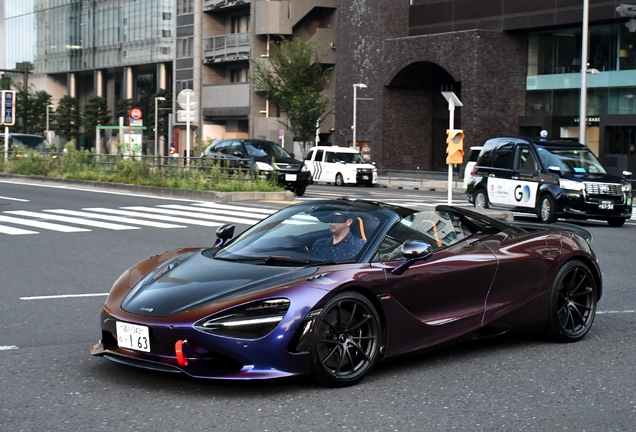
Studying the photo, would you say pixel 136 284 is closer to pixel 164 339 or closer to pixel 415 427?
pixel 164 339

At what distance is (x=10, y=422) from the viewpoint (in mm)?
5480

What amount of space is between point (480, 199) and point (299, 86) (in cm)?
3847

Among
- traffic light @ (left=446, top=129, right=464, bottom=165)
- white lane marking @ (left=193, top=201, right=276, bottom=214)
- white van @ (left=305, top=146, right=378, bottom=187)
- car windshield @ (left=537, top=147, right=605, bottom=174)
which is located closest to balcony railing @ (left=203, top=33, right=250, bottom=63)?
white van @ (left=305, top=146, right=378, bottom=187)

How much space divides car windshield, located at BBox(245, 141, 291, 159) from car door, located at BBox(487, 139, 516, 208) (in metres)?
9.59

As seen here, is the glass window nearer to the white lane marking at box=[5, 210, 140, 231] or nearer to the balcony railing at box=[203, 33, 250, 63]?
the white lane marking at box=[5, 210, 140, 231]

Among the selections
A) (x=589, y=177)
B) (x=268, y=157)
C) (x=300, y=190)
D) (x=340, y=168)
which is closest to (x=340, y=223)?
(x=589, y=177)

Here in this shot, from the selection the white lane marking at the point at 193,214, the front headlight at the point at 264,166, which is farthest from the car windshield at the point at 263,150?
the white lane marking at the point at 193,214

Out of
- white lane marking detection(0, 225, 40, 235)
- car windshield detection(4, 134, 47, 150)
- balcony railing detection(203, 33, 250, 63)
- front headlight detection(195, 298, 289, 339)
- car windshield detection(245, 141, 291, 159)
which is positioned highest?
balcony railing detection(203, 33, 250, 63)

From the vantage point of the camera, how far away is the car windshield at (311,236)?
6.82 m

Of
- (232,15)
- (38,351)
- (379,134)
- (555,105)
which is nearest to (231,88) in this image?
(232,15)

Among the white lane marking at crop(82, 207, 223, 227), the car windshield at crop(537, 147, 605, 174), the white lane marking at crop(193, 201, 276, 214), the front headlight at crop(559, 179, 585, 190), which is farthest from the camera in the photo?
the white lane marking at crop(193, 201, 276, 214)

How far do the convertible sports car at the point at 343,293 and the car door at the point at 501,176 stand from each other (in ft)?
45.6

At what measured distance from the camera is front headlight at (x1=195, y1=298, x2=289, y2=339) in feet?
19.6

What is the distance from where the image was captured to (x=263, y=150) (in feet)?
102
